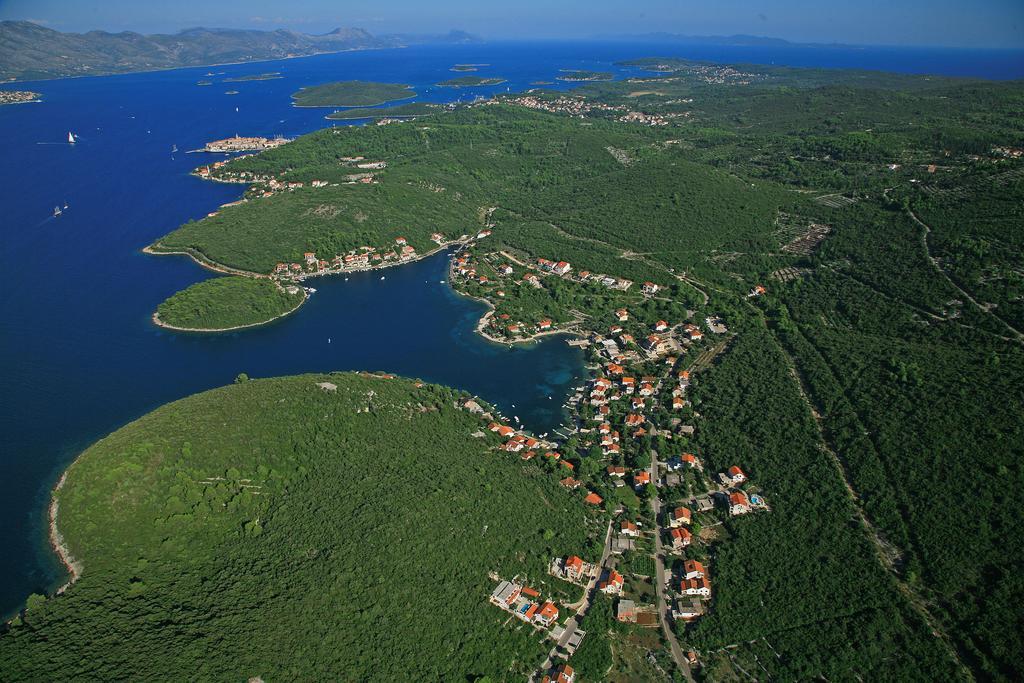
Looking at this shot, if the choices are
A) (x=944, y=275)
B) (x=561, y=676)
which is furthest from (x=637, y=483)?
(x=944, y=275)

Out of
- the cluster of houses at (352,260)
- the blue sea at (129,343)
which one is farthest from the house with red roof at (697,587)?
the cluster of houses at (352,260)

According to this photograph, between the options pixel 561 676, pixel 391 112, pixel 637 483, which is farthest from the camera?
pixel 391 112

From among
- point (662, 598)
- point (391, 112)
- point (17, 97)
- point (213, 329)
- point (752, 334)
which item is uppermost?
point (391, 112)

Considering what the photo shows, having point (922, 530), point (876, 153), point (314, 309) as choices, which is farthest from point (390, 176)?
point (922, 530)

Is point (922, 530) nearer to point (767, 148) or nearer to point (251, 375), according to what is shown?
point (251, 375)

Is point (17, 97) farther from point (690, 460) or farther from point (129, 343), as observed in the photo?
point (690, 460)

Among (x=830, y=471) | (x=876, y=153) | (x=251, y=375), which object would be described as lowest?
(x=251, y=375)
